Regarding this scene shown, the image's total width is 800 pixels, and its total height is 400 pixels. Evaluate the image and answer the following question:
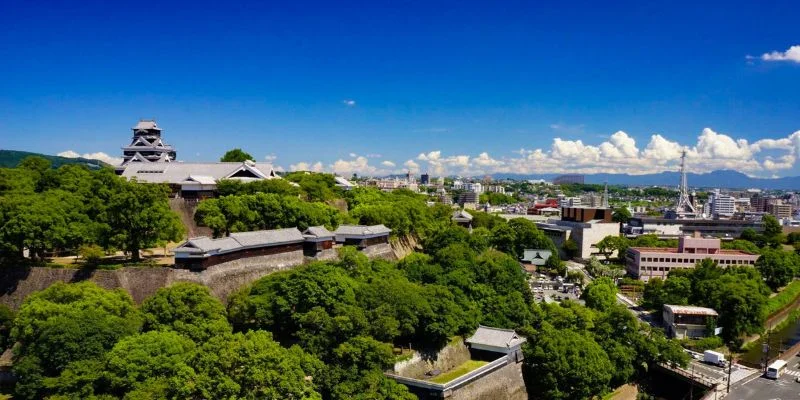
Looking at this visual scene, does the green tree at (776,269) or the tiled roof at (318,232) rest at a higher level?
the tiled roof at (318,232)

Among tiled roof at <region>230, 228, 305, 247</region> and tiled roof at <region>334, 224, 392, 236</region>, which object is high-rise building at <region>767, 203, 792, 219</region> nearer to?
tiled roof at <region>334, 224, 392, 236</region>

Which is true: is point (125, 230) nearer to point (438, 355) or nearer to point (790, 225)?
point (438, 355)

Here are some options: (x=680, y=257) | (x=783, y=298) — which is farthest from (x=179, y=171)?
(x=783, y=298)

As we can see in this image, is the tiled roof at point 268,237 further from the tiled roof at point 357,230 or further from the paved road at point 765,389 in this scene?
the paved road at point 765,389

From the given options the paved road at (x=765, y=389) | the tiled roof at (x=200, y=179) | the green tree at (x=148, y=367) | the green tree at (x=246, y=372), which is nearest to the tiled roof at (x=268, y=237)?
the green tree at (x=148, y=367)

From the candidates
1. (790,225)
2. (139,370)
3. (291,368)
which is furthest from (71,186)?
(790,225)

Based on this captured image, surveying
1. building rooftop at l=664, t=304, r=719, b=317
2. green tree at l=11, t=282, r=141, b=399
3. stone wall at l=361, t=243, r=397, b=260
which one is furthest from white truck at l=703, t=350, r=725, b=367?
green tree at l=11, t=282, r=141, b=399

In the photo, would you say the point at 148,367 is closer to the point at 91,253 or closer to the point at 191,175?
the point at 91,253
